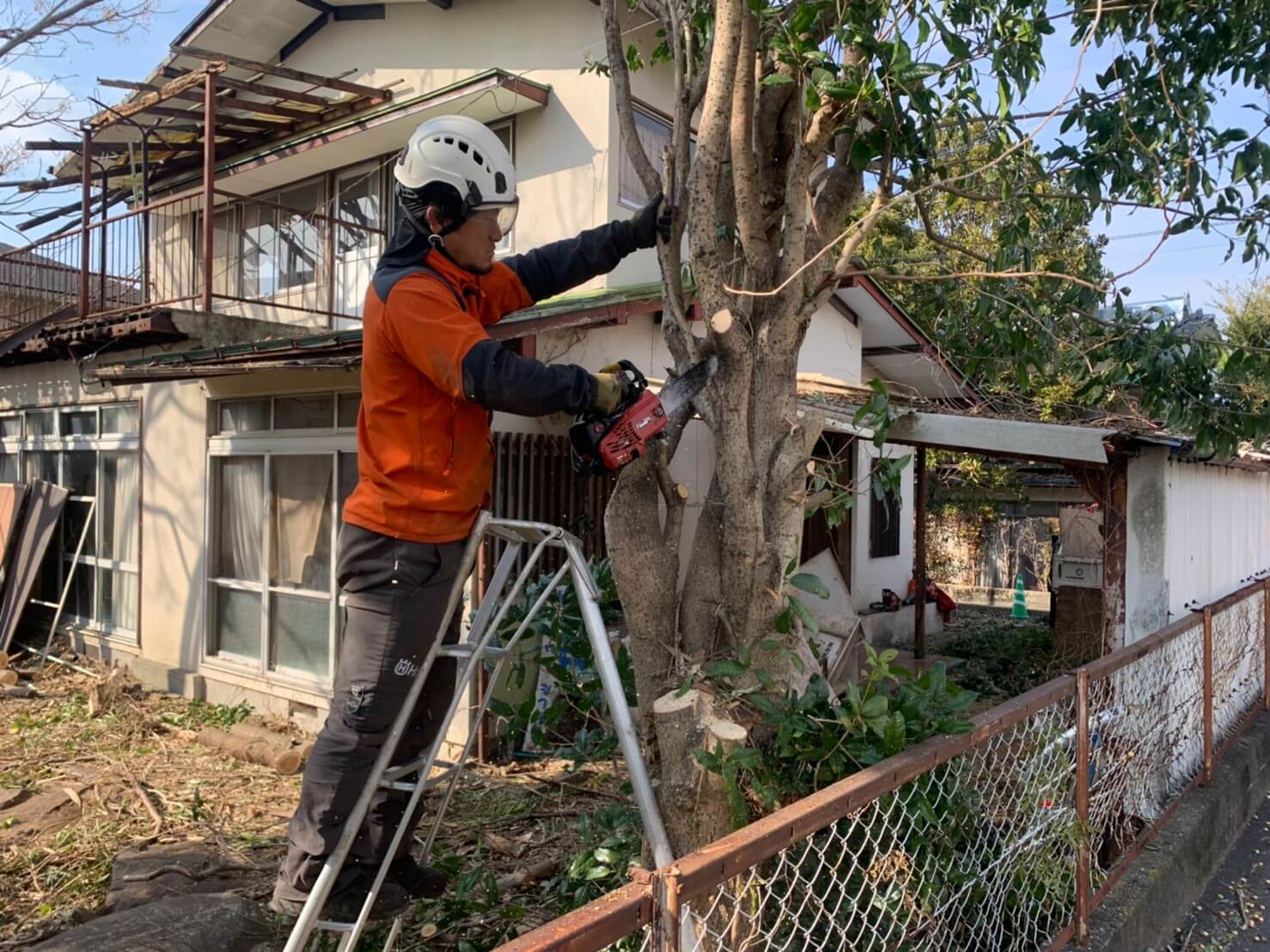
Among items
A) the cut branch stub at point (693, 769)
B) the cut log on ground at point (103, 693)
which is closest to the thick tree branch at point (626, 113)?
the cut branch stub at point (693, 769)

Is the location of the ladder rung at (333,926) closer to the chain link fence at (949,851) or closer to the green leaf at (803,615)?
the chain link fence at (949,851)

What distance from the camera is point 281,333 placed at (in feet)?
28.2

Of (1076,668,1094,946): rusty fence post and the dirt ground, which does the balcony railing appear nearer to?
the dirt ground

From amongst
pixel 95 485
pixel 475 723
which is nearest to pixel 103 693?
pixel 95 485

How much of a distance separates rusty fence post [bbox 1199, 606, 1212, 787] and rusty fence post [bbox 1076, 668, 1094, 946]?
1.81 metres

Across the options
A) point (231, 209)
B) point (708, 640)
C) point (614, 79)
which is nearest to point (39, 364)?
point (231, 209)

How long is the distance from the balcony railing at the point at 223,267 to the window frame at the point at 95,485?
3.69 feet

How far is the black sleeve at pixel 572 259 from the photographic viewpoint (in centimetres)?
276

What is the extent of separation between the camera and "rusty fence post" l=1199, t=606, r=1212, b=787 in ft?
13.5

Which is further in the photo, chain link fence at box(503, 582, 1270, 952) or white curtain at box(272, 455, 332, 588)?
white curtain at box(272, 455, 332, 588)

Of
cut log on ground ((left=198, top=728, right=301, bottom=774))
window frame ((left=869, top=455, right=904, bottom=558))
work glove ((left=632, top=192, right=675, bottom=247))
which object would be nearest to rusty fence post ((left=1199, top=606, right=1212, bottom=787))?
work glove ((left=632, top=192, right=675, bottom=247))

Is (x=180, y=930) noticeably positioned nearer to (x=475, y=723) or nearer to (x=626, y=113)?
(x=475, y=723)

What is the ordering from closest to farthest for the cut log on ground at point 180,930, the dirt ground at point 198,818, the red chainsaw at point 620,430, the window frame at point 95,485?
the red chainsaw at point 620,430
the cut log on ground at point 180,930
the dirt ground at point 198,818
the window frame at point 95,485

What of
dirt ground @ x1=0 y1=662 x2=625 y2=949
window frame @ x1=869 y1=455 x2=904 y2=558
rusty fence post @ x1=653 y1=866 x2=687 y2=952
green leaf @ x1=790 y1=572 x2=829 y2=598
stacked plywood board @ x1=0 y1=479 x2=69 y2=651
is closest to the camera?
rusty fence post @ x1=653 y1=866 x2=687 y2=952
